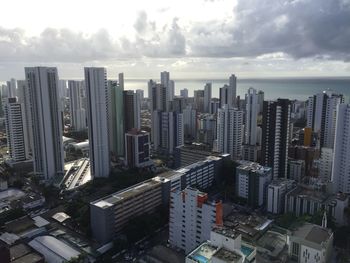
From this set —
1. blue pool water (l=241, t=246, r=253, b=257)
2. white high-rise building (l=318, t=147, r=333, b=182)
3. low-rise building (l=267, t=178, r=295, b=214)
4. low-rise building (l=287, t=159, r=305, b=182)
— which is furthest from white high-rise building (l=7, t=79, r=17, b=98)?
blue pool water (l=241, t=246, r=253, b=257)

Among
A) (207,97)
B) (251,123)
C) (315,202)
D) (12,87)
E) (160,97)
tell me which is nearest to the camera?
(315,202)

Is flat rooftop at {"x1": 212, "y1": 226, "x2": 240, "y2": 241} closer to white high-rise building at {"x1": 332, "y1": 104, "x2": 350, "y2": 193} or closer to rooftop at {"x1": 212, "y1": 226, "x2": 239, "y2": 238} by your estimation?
rooftop at {"x1": 212, "y1": 226, "x2": 239, "y2": 238}

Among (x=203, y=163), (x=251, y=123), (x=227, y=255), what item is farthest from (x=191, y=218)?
(x=251, y=123)

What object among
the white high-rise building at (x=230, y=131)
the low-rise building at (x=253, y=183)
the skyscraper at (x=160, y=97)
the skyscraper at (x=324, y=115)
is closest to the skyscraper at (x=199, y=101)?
the skyscraper at (x=160, y=97)

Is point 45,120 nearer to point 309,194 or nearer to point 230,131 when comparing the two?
point 230,131

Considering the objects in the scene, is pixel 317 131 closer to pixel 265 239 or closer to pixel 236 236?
pixel 265 239
